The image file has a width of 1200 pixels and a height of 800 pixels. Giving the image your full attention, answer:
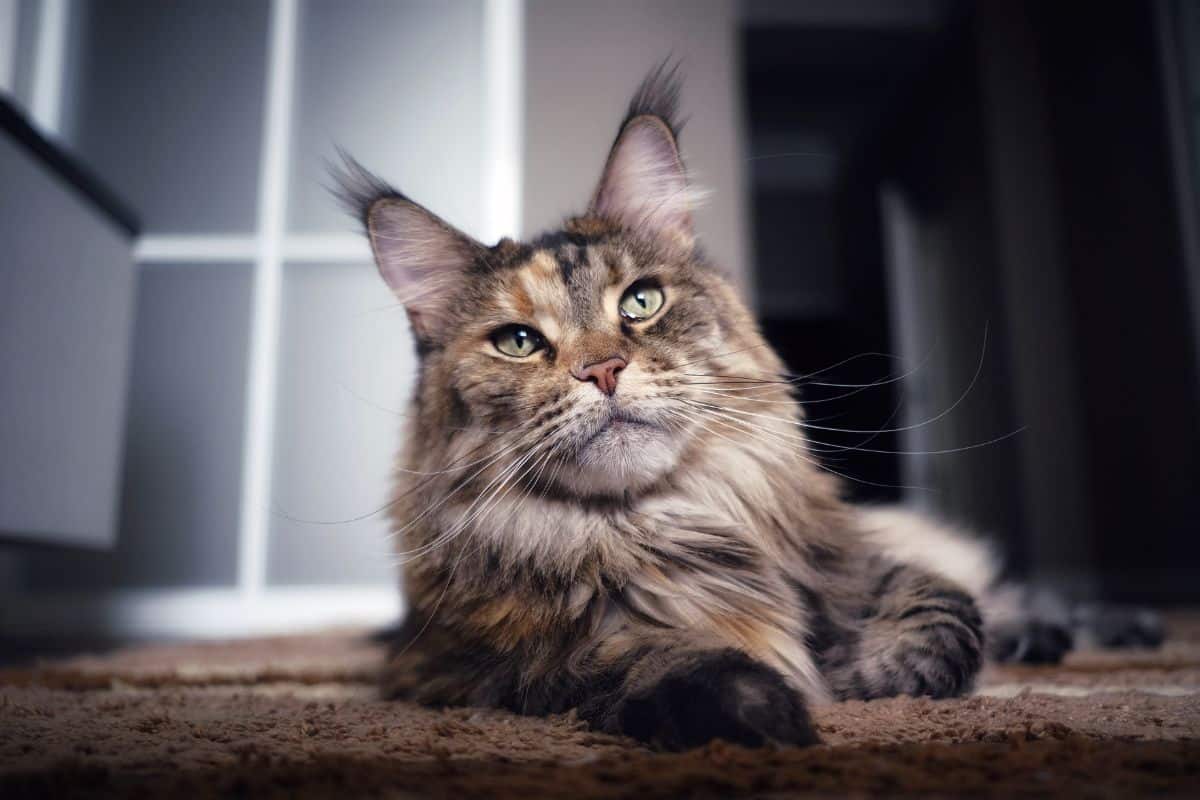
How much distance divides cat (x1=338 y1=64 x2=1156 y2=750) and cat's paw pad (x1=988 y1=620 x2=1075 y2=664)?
344 mm

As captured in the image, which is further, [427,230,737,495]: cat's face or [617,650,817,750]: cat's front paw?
[427,230,737,495]: cat's face

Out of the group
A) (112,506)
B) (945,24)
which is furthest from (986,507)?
(112,506)

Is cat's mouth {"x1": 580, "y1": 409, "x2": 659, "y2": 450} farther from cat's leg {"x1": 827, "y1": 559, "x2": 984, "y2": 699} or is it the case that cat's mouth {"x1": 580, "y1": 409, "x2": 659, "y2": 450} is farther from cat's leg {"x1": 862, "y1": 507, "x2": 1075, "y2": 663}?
cat's leg {"x1": 862, "y1": 507, "x2": 1075, "y2": 663}

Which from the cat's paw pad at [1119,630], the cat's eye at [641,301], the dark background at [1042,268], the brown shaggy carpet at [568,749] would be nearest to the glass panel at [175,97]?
the cat's eye at [641,301]

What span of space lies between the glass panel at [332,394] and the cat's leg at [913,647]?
1165mm

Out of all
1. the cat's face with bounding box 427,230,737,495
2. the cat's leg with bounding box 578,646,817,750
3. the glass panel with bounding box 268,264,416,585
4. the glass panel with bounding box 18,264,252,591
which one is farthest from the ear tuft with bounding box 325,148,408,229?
the glass panel with bounding box 18,264,252,591

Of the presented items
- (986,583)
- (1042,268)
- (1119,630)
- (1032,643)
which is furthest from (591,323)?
(1042,268)

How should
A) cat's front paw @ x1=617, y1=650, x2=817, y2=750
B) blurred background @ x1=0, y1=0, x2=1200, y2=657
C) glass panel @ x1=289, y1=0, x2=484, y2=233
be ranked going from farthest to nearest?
blurred background @ x1=0, y1=0, x2=1200, y2=657 → glass panel @ x1=289, y1=0, x2=484, y2=233 → cat's front paw @ x1=617, y1=650, x2=817, y2=750

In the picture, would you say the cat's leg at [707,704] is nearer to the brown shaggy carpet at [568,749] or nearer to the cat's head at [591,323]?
the brown shaggy carpet at [568,749]

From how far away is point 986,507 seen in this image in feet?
15.4

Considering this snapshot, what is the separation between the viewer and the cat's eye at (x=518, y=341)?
1244 mm

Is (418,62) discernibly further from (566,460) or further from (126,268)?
(126,268)

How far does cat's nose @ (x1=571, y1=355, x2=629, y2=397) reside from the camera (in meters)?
1.08

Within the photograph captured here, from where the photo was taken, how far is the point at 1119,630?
1.80m
